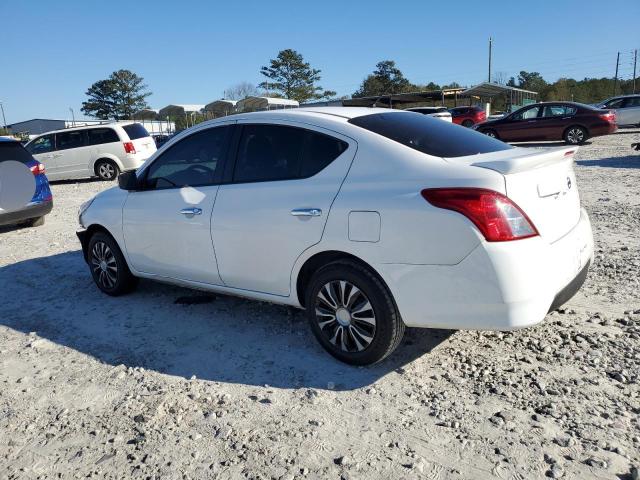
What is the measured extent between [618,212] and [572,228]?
4796mm

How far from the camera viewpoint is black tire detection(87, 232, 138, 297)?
496 centimetres

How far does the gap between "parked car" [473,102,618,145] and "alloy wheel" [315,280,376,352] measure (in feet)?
52.9

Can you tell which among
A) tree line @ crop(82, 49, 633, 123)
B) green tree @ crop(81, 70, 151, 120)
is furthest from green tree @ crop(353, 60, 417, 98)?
green tree @ crop(81, 70, 151, 120)

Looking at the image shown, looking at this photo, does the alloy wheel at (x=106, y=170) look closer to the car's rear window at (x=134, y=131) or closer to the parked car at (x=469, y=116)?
the car's rear window at (x=134, y=131)

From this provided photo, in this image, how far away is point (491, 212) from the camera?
8.88 ft

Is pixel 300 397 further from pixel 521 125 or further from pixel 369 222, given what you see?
pixel 521 125

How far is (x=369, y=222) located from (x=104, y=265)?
3247 millimetres

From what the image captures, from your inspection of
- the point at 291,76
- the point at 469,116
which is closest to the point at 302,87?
the point at 291,76

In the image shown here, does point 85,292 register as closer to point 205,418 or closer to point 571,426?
point 205,418

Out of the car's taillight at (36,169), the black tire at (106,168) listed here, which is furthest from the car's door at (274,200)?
the black tire at (106,168)

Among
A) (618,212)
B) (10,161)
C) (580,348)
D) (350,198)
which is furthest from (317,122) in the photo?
(10,161)

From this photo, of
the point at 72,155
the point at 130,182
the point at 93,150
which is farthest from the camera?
the point at 72,155

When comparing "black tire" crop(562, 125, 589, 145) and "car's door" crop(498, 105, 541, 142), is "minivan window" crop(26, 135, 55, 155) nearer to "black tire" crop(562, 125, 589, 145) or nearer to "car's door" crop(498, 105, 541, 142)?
"car's door" crop(498, 105, 541, 142)

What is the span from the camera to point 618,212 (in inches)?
284
